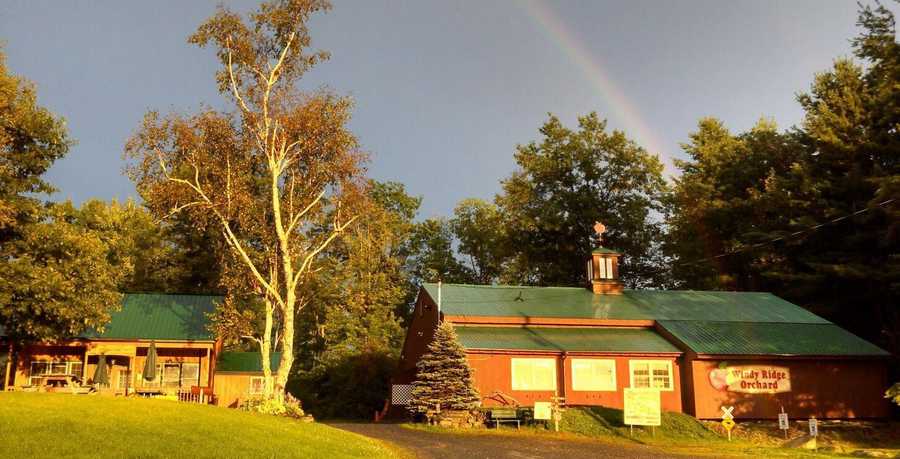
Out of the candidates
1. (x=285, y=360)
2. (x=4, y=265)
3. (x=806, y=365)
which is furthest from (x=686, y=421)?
(x=4, y=265)

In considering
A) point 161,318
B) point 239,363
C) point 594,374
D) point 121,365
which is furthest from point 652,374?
point 121,365

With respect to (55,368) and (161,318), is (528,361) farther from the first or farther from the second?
(55,368)

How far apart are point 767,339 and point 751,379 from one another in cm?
246

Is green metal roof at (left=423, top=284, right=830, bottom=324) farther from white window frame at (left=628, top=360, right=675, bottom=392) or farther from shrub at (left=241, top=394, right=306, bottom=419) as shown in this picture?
shrub at (left=241, top=394, right=306, bottom=419)

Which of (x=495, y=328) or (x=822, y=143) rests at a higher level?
(x=822, y=143)

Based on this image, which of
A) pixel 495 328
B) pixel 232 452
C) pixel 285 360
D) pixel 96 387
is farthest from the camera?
pixel 495 328

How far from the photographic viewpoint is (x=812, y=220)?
42.1 m

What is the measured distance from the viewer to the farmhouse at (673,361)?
100ft

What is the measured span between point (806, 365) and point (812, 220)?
43.9 ft

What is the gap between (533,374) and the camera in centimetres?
3078

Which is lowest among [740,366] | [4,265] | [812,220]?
[740,366]

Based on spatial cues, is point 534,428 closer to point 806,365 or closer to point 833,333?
point 806,365

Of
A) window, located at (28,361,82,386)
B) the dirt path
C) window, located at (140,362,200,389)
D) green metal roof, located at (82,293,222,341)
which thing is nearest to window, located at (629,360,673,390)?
the dirt path

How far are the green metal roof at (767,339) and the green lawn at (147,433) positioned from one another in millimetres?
17116
